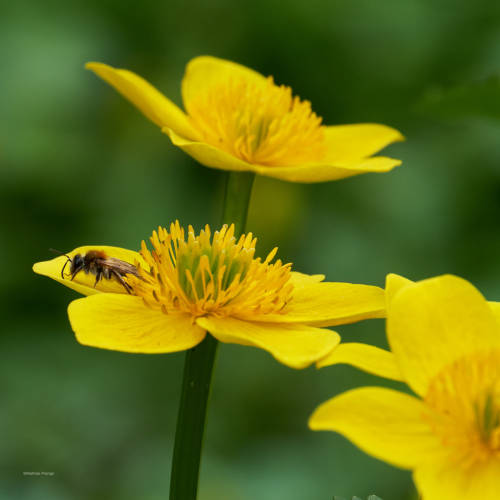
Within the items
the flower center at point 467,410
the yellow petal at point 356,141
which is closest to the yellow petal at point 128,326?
the flower center at point 467,410

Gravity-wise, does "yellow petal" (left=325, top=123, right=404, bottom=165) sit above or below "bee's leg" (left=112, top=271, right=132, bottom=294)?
above

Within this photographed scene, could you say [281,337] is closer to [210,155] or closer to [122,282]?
[122,282]

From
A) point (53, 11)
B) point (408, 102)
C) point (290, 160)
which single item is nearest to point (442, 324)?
point (290, 160)

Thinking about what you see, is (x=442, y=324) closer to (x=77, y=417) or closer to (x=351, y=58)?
(x=77, y=417)

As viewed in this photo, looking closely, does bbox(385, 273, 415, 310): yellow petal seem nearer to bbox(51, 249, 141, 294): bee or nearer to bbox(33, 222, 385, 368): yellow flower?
bbox(33, 222, 385, 368): yellow flower

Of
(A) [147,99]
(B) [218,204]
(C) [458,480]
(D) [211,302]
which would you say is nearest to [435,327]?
(C) [458,480]

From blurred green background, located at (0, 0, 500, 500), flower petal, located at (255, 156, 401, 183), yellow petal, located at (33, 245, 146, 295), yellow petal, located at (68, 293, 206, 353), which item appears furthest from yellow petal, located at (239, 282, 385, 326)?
blurred green background, located at (0, 0, 500, 500)

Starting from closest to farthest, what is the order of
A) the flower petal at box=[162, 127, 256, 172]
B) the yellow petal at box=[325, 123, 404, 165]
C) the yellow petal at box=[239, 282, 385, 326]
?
the yellow petal at box=[239, 282, 385, 326]
the flower petal at box=[162, 127, 256, 172]
the yellow petal at box=[325, 123, 404, 165]
